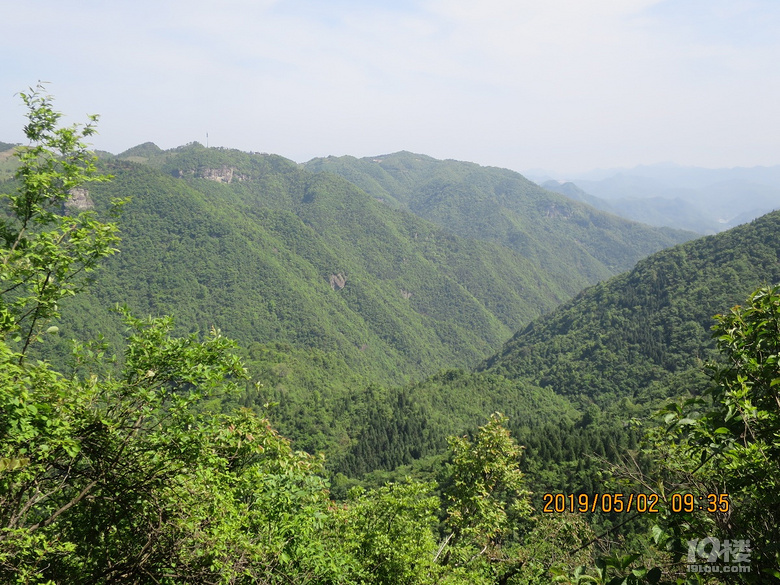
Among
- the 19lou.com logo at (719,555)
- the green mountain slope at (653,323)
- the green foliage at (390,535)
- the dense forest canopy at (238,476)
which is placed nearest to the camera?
the 19lou.com logo at (719,555)

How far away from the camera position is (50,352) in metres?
98.4

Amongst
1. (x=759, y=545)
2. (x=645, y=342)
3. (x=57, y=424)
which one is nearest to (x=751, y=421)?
(x=759, y=545)

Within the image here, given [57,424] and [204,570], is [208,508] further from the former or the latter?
[57,424]

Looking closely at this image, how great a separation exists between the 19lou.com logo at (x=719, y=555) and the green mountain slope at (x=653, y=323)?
285 ft

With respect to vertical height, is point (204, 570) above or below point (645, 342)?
above

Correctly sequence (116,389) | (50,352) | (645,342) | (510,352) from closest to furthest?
(116,389)
(50,352)
(645,342)
(510,352)

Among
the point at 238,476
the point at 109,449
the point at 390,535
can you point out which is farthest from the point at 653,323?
the point at 109,449

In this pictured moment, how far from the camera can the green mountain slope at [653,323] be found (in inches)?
3703

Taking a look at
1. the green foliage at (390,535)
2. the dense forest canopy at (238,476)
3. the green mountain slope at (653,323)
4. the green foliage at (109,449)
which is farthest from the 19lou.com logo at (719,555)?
the green mountain slope at (653,323)

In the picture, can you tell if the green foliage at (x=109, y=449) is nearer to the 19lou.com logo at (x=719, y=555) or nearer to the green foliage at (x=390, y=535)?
the green foliage at (x=390, y=535)

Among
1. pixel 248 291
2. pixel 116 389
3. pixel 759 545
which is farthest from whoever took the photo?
pixel 248 291

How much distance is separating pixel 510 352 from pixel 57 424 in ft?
480

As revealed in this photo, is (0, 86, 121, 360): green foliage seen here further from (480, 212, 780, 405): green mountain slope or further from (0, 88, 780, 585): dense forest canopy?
(480, 212, 780, 405): green mountain slope

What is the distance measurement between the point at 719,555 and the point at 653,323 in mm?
120958
